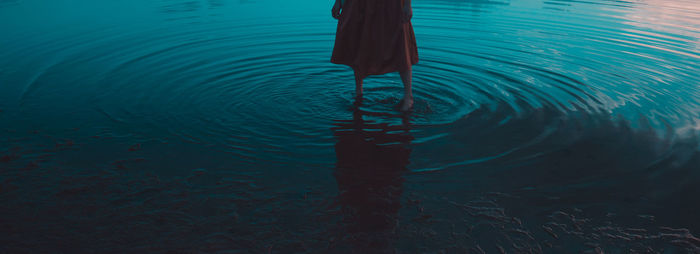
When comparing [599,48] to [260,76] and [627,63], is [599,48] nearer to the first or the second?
[627,63]

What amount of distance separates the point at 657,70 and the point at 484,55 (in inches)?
94.9

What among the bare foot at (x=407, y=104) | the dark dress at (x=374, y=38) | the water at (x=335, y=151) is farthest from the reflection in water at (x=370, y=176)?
the dark dress at (x=374, y=38)

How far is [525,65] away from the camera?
6.20 metres

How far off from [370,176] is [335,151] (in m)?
0.50

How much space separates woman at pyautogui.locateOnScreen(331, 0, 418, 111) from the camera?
4.10m

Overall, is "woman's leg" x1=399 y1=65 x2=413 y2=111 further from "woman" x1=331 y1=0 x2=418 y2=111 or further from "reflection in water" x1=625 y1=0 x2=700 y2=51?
"reflection in water" x1=625 y1=0 x2=700 y2=51

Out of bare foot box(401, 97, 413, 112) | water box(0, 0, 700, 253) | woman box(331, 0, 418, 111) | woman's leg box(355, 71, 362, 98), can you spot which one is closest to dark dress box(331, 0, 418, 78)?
woman box(331, 0, 418, 111)

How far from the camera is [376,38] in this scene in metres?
4.24

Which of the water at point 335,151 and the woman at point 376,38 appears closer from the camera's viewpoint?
the water at point 335,151

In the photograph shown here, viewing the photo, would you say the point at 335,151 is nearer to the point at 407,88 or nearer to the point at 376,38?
the point at 407,88

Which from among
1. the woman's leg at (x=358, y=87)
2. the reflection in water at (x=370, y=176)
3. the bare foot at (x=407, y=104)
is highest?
the woman's leg at (x=358, y=87)

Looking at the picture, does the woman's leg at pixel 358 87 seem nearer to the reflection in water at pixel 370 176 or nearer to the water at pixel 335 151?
the water at pixel 335 151

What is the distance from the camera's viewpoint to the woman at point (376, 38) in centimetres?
410

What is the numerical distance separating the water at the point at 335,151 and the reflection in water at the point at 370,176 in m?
0.02
